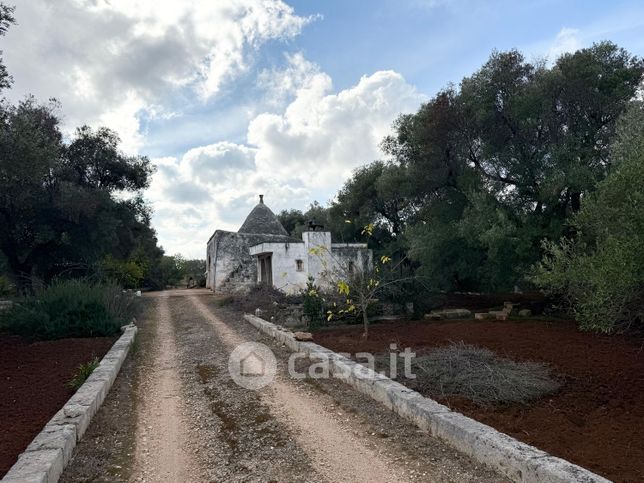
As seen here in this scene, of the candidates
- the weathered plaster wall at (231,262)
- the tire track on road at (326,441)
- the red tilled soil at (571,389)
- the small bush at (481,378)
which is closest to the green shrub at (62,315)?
the red tilled soil at (571,389)

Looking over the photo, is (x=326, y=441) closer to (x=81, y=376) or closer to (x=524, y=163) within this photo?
(x=81, y=376)

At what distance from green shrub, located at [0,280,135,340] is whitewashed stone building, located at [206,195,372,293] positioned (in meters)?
7.86

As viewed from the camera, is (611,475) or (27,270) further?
(27,270)

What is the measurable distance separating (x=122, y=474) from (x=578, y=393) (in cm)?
516

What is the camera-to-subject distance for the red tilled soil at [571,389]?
152 inches

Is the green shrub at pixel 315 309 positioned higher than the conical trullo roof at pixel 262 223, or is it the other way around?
the conical trullo roof at pixel 262 223

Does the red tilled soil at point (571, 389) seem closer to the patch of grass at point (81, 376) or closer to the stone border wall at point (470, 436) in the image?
the stone border wall at point (470, 436)

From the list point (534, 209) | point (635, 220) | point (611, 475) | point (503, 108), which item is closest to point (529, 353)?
point (635, 220)

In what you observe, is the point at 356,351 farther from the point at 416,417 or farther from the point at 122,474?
the point at 122,474

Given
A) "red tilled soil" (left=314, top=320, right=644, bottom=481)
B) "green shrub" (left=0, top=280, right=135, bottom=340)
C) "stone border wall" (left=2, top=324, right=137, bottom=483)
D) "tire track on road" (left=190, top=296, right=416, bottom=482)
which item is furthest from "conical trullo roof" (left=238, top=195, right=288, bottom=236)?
"tire track on road" (left=190, top=296, right=416, bottom=482)

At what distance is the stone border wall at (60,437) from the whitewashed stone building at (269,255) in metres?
11.5

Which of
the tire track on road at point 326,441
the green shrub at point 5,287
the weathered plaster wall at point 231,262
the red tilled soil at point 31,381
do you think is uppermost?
the weathered plaster wall at point 231,262

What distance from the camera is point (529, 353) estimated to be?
7547 mm

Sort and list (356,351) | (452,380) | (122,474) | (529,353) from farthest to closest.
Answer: (356,351) → (529,353) → (452,380) → (122,474)
